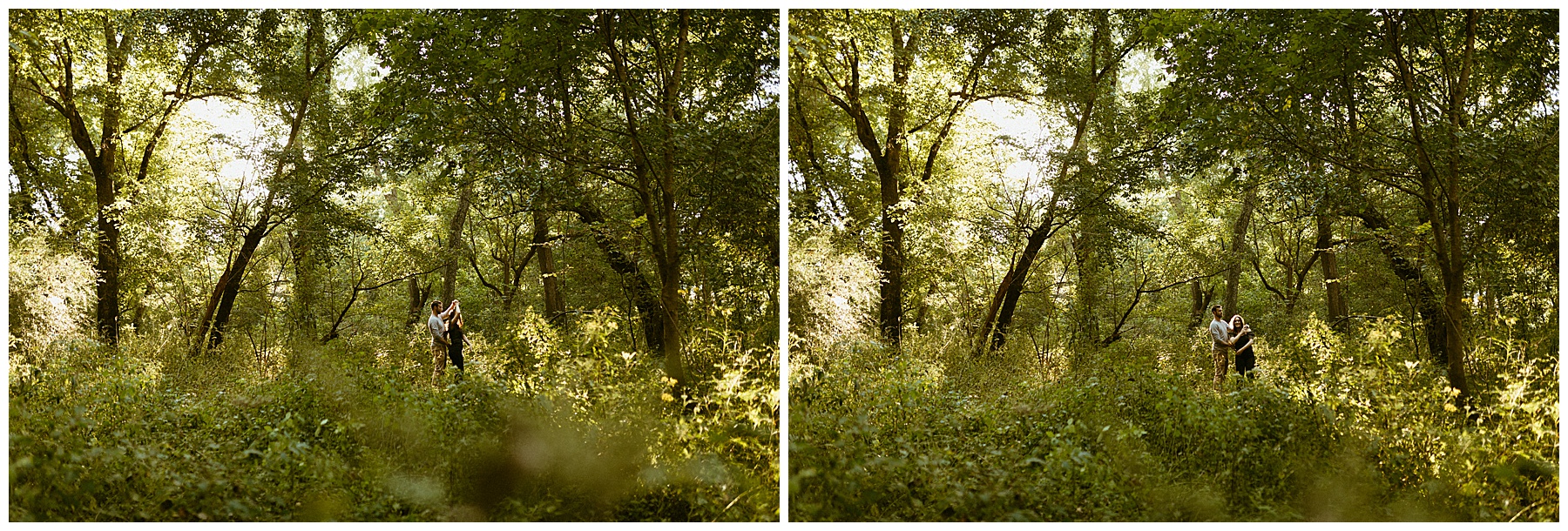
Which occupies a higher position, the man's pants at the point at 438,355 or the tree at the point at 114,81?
the tree at the point at 114,81

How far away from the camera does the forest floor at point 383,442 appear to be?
10.7 ft

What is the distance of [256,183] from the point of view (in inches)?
147

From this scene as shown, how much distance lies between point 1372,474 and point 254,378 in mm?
5269

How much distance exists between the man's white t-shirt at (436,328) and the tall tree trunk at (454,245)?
4.0 inches

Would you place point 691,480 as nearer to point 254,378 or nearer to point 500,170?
point 500,170

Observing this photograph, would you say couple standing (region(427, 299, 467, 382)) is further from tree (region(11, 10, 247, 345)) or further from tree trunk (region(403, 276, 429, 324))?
tree (region(11, 10, 247, 345))

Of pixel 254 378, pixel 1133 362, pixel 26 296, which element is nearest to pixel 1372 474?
pixel 1133 362

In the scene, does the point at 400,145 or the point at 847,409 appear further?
the point at 400,145

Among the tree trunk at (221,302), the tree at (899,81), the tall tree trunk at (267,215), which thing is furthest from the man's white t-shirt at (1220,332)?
the tree trunk at (221,302)

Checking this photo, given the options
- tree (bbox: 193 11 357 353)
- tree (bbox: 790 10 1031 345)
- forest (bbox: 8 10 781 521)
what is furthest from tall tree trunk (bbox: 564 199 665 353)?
tree (bbox: 193 11 357 353)

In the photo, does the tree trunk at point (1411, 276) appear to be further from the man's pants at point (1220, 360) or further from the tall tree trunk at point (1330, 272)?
the man's pants at point (1220, 360)

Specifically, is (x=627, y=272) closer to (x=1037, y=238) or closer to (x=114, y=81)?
(x=1037, y=238)

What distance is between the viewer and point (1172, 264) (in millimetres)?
3797

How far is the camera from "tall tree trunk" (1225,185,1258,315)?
12.3 feet
